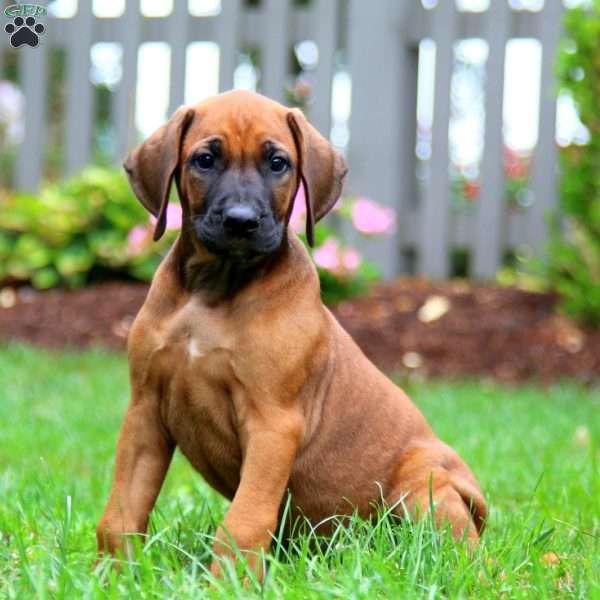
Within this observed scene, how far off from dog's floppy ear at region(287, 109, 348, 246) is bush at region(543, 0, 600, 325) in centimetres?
476

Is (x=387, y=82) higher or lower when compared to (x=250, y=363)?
higher

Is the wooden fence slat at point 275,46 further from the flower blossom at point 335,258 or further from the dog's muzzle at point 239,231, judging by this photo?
the dog's muzzle at point 239,231

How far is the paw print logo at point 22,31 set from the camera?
4.68 m

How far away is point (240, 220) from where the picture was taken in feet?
10.9

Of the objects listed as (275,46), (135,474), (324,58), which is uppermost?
(275,46)

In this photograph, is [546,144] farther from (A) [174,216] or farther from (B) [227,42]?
(A) [174,216]

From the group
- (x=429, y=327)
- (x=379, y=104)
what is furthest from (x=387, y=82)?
(x=429, y=327)

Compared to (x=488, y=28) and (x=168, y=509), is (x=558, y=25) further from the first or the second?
(x=168, y=509)

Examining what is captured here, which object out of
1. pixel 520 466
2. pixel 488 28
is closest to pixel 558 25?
pixel 488 28

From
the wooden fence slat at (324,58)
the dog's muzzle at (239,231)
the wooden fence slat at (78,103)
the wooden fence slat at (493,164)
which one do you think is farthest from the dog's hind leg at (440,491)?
the wooden fence slat at (78,103)

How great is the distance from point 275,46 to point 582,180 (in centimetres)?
330

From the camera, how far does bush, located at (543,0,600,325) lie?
8219 mm

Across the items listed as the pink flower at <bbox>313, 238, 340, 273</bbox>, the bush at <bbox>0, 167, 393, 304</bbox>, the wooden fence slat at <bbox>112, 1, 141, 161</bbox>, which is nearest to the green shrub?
the bush at <bbox>0, 167, 393, 304</bbox>

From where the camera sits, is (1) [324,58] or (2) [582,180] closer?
(2) [582,180]
